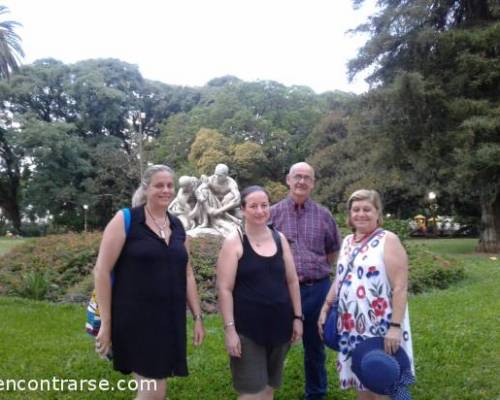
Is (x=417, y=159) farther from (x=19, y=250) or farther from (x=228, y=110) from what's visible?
(x=228, y=110)

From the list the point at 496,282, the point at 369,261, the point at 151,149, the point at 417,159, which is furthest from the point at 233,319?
the point at 151,149

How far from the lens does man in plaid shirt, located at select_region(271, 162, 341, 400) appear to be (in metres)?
4.08

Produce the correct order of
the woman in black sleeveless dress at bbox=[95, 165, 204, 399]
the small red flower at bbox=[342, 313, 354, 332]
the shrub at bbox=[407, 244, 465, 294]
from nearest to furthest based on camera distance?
the woman in black sleeveless dress at bbox=[95, 165, 204, 399] → the small red flower at bbox=[342, 313, 354, 332] → the shrub at bbox=[407, 244, 465, 294]

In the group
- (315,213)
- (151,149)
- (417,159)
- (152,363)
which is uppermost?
(151,149)

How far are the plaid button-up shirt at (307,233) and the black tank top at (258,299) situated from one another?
0.81m

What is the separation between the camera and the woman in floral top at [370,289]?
10.5 ft

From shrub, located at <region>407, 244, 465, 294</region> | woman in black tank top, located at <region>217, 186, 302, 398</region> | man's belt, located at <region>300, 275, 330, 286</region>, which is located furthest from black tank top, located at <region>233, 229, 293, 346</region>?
shrub, located at <region>407, 244, 465, 294</region>

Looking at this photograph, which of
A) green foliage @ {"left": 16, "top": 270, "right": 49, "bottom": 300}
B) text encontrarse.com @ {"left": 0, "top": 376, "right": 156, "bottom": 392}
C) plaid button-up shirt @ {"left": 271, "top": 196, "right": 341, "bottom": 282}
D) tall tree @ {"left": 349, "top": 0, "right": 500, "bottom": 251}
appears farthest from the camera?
tall tree @ {"left": 349, "top": 0, "right": 500, "bottom": 251}

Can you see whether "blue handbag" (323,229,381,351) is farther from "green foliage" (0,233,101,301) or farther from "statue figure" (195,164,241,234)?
"statue figure" (195,164,241,234)

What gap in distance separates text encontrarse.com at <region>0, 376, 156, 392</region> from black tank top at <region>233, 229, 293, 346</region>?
1.81 metres

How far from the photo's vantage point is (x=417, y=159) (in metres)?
18.5

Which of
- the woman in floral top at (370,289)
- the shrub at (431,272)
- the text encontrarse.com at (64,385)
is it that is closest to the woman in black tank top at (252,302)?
the woman in floral top at (370,289)

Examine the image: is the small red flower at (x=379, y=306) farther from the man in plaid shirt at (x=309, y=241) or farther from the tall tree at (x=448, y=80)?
the tall tree at (x=448, y=80)

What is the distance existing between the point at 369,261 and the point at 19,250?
10.2m
